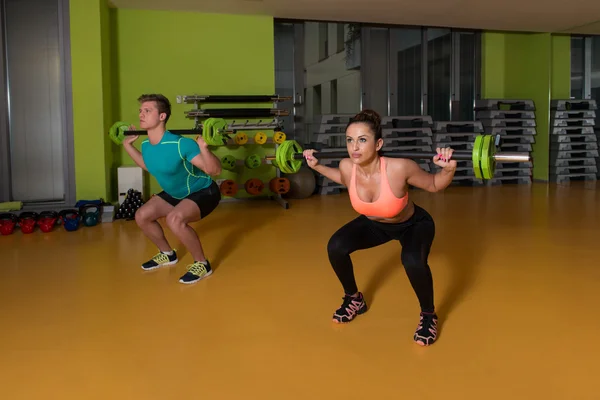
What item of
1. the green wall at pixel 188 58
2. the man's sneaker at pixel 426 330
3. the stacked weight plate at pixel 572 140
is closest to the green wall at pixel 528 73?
the stacked weight plate at pixel 572 140

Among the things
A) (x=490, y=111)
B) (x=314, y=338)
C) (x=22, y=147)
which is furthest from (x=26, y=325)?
(x=490, y=111)

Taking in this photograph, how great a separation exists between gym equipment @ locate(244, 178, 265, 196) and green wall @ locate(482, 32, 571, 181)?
371 cm

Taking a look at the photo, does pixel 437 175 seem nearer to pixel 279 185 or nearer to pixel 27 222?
pixel 27 222

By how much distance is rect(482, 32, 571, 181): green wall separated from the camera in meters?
7.58

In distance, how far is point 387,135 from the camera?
6957 mm

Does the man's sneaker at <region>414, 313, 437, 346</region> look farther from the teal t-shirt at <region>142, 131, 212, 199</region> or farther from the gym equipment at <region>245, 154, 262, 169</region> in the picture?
the gym equipment at <region>245, 154, 262, 169</region>

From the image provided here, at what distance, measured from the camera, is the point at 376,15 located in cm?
626

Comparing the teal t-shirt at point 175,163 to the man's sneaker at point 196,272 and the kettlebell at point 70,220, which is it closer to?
the man's sneaker at point 196,272

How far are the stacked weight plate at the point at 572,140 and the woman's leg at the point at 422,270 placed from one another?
247 inches

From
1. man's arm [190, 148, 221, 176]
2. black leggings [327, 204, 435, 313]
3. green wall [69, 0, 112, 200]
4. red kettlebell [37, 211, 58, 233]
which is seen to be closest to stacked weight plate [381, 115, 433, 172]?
green wall [69, 0, 112, 200]

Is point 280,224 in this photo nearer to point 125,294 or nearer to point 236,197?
point 236,197

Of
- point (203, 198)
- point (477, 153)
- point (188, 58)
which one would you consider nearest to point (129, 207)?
point (188, 58)

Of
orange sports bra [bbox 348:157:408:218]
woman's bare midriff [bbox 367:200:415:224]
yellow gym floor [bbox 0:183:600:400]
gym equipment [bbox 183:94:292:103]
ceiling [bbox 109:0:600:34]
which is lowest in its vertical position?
yellow gym floor [bbox 0:183:600:400]

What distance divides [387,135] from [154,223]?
4323 mm
